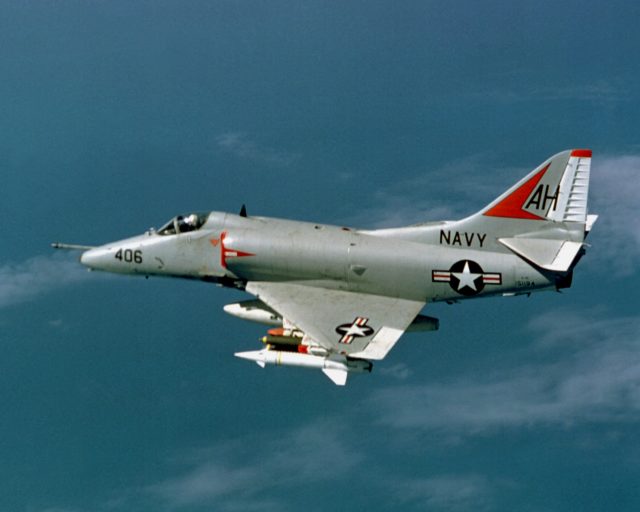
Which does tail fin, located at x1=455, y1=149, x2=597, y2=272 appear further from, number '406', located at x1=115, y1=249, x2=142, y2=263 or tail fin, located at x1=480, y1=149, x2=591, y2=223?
number '406', located at x1=115, y1=249, x2=142, y2=263

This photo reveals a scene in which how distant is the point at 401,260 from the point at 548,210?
4.73 m

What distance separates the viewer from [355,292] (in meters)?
35.7

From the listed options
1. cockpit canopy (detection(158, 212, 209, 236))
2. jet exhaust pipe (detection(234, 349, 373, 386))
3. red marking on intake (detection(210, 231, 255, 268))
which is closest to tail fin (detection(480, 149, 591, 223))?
jet exhaust pipe (detection(234, 349, 373, 386))

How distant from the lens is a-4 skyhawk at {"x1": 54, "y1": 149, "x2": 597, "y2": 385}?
34.7 meters

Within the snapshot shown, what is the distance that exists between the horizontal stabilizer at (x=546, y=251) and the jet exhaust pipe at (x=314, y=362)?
20.7ft

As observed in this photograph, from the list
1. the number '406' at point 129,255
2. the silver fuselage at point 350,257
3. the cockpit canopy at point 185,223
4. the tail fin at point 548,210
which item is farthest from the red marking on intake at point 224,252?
the tail fin at point 548,210

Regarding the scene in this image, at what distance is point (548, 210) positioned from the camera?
34969 mm

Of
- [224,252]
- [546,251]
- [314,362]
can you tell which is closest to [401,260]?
[546,251]

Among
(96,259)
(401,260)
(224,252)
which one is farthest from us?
(96,259)

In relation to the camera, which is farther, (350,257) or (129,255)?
(129,255)

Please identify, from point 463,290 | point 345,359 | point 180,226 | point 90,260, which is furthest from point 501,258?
point 90,260

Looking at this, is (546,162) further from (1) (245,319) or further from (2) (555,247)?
(1) (245,319)

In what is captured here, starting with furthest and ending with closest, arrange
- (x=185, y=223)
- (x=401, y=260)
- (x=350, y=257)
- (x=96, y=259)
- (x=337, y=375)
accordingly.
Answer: (x=96, y=259)
(x=185, y=223)
(x=350, y=257)
(x=401, y=260)
(x=337, y=375)

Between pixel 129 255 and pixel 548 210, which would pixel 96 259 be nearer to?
pixel 129 255
